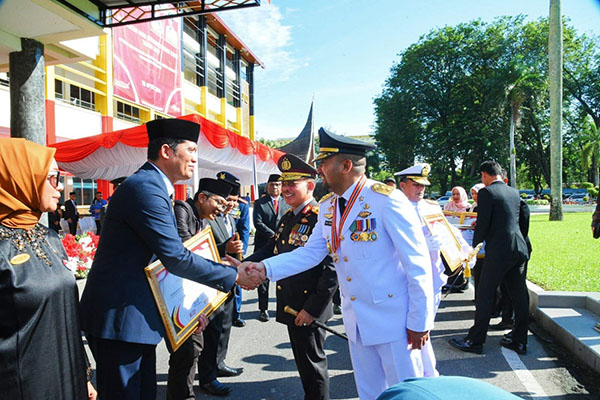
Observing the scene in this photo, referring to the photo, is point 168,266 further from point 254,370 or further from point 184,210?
point 254,370

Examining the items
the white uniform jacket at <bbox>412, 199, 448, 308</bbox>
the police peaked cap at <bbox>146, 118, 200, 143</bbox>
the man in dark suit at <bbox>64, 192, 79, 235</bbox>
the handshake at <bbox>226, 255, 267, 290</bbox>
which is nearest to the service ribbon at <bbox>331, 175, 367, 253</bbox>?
the handshake at <bbox>226, 255, 267, 290</bbox>

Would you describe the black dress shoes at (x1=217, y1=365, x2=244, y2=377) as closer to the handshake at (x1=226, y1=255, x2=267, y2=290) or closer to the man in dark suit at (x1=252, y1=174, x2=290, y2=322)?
the handshake at (x1=226, y1=255, x2=267, y2=290)

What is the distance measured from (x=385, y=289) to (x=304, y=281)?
794 millimetres

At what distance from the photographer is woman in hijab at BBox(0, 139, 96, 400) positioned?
153 centimetres

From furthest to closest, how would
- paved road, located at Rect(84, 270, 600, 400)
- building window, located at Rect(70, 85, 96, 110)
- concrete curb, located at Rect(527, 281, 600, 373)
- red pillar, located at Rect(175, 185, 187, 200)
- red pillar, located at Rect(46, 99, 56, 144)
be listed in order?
red pillar, located at Rect(175, 185, 187, 200) < building window, located at Rect(70, 85, 96, 110) < red pillar, located at Rect(46, 99, 56, 144) < concrete curb, located at Rect(527, 281, 600, 373) < paved road, located at Rect(84, 270, 600, 400)

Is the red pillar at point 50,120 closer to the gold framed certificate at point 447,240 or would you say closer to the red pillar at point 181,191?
the red pillar at point 181,191

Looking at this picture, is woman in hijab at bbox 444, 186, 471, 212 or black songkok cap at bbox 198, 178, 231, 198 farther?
woman in hijab at bbox 444, 186, 471, 212

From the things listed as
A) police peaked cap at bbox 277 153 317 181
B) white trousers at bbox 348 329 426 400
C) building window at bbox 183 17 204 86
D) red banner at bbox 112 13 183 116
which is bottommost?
white trousers at bbox 348 329 426 400

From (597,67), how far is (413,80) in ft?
54.9

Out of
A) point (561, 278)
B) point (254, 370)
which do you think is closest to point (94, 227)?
point (254, 370)

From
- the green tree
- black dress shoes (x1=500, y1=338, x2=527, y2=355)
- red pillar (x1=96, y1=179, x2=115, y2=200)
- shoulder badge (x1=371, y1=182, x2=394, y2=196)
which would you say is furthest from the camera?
the green tree

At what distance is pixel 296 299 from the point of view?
9.35 feet

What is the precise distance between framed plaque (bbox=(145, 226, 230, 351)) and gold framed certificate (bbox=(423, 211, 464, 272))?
2412 millimetres

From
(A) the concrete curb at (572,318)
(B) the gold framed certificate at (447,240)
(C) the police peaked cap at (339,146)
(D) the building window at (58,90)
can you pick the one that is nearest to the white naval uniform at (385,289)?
(C) the police peaked cap at (339,146)
